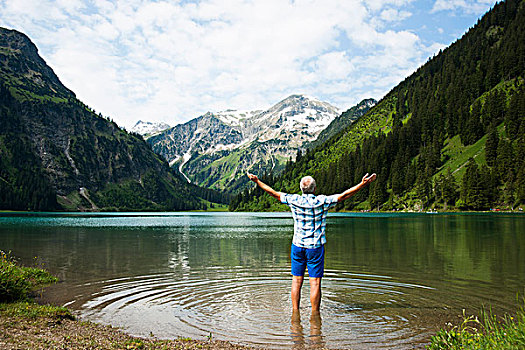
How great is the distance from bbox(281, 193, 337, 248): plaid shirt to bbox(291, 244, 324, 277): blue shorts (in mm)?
216

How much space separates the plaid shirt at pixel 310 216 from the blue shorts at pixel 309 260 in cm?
22

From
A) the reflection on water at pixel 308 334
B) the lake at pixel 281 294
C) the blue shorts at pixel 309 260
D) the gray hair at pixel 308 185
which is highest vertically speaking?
the gray hair at pixel 308 185

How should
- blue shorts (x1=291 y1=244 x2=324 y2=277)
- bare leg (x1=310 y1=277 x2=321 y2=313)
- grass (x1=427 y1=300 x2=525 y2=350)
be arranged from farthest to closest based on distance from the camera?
bare leg (x1=310 y1=277 x2=321 y2=313) → blue shorts (x1=291 y1=244 x2=324 y2=277) → grass (x1=427 y1=300 x2=525 y2=350)

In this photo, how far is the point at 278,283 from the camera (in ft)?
67.9

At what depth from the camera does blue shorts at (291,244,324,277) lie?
1249cm

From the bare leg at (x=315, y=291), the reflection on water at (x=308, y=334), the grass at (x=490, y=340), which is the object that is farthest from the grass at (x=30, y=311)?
the grass at (x=490, y=340)

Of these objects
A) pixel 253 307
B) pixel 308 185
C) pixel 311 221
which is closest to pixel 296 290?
pixel 253 307

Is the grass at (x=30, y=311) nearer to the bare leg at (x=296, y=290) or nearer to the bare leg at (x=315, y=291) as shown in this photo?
the bare leg at (x=296, y=290)

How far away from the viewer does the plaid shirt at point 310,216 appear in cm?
1218

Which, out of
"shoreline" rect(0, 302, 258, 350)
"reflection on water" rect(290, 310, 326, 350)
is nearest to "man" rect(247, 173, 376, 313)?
"reflection on water" rect(290, 310, 326, 350)

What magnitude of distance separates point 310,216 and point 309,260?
1.53 metres

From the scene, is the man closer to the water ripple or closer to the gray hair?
the gray hair

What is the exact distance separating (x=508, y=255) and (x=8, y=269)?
34643 millimetres

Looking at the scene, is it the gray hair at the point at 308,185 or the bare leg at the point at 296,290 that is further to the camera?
the bare leg at the point at 296,290
